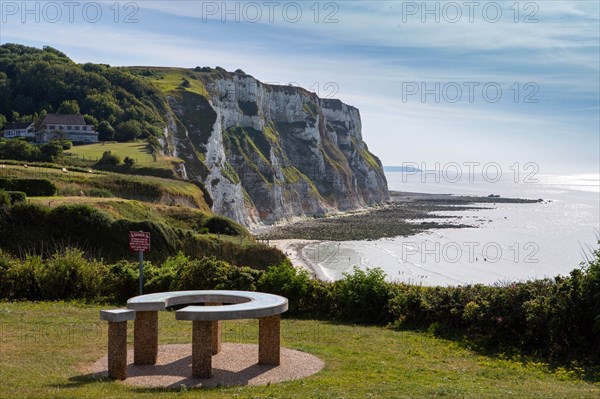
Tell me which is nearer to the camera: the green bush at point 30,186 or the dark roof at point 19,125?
the green bush at point 30,186

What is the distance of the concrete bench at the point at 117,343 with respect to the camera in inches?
495

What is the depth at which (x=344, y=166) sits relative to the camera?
197500mm

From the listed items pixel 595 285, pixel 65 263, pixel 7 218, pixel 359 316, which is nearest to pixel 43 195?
pixel 7 218

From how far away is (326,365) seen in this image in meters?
14.2

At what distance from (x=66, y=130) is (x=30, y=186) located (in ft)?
152

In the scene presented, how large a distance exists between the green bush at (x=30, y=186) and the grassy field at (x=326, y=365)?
31916 mm

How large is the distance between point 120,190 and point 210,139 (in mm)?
63982

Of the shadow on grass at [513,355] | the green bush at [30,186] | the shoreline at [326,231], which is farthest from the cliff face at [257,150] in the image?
the shadow on grass at [513,355]

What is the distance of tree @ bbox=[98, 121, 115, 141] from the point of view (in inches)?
3856

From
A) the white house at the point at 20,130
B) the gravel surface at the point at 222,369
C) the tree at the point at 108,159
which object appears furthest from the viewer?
the white house at the point at 20,130

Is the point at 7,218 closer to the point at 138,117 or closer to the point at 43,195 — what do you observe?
the point at 43,195

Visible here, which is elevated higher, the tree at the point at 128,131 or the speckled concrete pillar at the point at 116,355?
the tree at the point at 128,131

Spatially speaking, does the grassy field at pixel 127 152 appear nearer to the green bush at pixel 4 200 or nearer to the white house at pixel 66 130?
the white house at pixel 66 130

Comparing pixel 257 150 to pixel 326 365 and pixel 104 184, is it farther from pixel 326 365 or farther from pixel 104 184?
pixel 326 365
